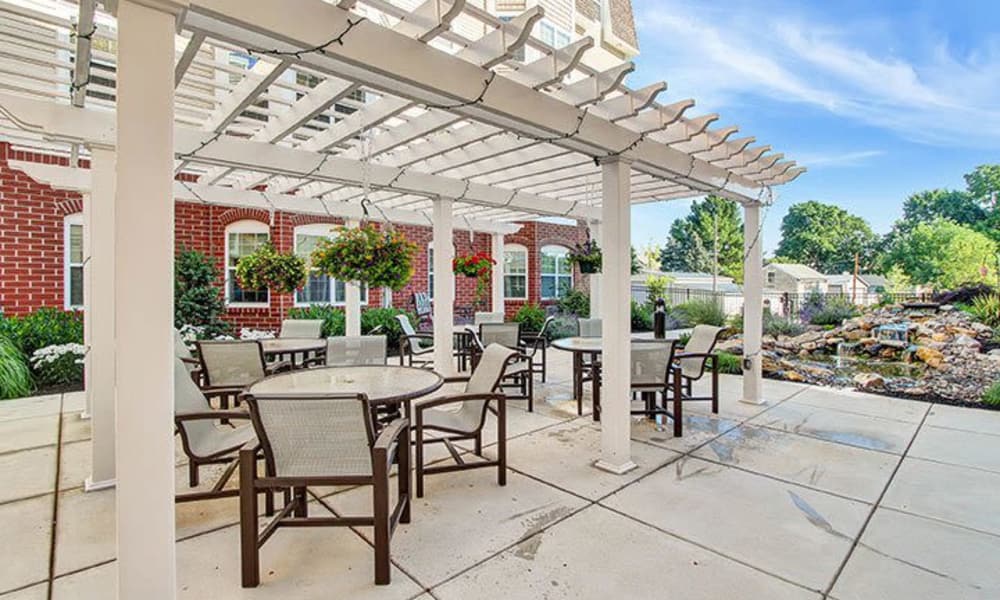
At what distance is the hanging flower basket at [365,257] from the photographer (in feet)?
11.5

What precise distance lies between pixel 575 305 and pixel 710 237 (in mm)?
18119

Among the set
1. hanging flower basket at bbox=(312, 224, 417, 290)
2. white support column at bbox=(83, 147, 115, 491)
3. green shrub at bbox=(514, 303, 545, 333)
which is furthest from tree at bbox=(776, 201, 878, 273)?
white support column at bbox=(83, 147, 115, 491)

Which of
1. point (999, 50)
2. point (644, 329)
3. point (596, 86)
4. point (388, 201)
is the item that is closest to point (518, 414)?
Answer: point (596, 86)

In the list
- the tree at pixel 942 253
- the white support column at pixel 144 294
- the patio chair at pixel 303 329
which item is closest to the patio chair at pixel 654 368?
the white support column at pixel 144 294

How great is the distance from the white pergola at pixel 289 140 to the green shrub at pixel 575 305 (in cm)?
567

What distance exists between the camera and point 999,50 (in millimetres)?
17203

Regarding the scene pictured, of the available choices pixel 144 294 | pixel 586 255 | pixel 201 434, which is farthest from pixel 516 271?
pixel 144 294

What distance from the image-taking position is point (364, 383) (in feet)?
10.5

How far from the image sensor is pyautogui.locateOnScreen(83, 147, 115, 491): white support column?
320 centimetres

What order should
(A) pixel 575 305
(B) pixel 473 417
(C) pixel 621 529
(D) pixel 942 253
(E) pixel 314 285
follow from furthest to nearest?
(D) pixel 942 253
(A) pixel 575 305
(E) pixel 314 285
(B) pixel 473 417
(C) pixel 621 529

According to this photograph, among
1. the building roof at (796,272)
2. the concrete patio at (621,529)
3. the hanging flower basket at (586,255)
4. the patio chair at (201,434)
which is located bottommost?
the concrete patio at (621,529)

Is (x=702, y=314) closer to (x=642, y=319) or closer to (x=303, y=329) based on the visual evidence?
(x=642, y=319)

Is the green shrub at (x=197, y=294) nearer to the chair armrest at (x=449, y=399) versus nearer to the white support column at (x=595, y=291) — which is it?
the chair armrest at (x=449, y=399)

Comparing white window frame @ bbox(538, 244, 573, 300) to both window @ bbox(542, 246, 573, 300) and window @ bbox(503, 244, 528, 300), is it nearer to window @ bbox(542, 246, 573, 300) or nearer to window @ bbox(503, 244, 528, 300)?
window @ bbox(542, 246, 573, 300)
